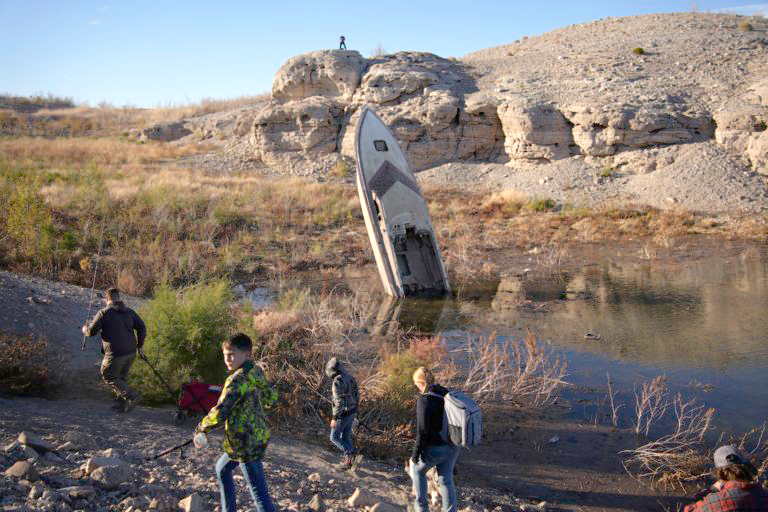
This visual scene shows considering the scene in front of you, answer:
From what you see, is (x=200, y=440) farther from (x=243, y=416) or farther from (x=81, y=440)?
(x=81, y=440)

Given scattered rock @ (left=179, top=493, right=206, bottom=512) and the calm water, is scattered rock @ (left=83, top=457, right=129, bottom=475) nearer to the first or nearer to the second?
scattered rock @ (left=179, top=493, right=206, bottom=512)

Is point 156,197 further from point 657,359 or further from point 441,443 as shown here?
point 441,443

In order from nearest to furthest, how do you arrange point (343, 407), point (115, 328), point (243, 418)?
point (243, 418) < point (343, 407) < point (115, 328)

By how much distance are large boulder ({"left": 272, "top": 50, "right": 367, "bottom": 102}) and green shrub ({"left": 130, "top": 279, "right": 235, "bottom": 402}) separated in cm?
2566

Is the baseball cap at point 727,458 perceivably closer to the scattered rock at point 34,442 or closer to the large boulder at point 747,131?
the scattered rock at point 34,442

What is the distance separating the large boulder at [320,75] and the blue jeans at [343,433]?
27.5 meters

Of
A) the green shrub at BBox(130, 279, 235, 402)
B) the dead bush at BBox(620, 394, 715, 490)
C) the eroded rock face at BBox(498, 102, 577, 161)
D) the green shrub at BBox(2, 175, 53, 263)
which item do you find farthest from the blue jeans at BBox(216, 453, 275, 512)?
the eroded rock face at BBox(498, 102, 577, 161)

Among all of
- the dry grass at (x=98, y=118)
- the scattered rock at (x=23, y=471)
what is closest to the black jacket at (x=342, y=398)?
the scattered rock at (x=23, y=471)

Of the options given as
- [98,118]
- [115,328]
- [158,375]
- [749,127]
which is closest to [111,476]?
[115,328]

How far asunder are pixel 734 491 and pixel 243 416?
2918mm

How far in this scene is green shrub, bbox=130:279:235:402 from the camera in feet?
23.2

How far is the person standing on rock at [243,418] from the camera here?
3.92m

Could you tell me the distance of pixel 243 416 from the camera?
396 cm

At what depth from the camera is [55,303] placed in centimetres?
922
